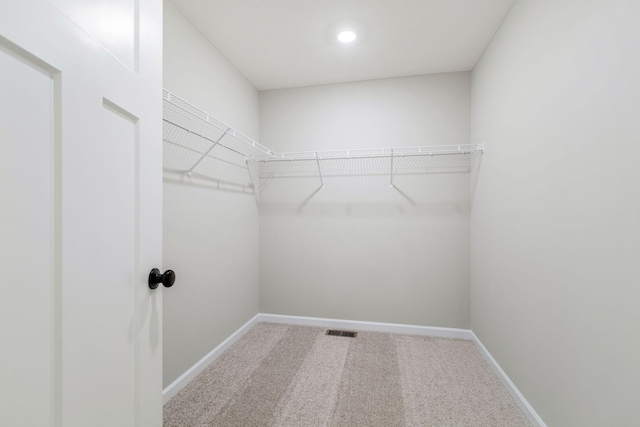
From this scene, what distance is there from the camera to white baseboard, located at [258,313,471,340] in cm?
260

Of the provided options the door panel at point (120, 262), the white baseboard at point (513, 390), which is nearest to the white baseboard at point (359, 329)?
the white baseboard at point (513, 390)

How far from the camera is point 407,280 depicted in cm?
269

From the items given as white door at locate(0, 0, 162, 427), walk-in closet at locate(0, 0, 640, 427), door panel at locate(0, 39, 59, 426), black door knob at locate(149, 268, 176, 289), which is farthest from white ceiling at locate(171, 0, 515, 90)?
black door knob at locate(149, 268, 176, 289)

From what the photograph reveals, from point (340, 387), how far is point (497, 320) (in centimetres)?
121

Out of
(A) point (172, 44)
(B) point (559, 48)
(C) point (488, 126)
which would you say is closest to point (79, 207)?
(A) point (172, 44)

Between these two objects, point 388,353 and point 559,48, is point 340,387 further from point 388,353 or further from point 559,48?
point 559,48

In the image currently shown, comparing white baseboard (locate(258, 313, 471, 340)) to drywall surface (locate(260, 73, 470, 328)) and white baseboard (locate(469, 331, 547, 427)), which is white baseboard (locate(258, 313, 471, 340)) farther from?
white baseboard (locate(469, 331, 547, 427))

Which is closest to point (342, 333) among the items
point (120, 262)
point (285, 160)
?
point (285, 160)

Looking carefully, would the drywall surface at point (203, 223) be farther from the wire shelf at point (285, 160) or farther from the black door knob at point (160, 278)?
the black door knob at point (160, 278)

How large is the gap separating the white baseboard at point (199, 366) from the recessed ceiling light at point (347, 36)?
2.57m

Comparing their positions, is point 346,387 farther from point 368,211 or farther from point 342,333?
point 368,211

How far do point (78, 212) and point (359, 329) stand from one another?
260 centimetres

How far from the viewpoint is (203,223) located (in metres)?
2.04

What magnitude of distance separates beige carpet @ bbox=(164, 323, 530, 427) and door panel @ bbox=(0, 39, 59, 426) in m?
1.31
